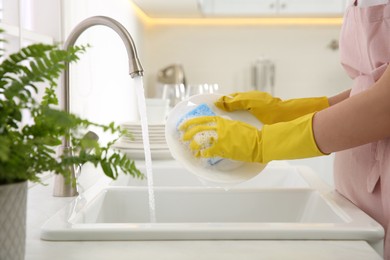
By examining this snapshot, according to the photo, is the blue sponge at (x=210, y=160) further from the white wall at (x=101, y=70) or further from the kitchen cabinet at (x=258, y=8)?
the kitchen cabinet at (x=258, y=8)

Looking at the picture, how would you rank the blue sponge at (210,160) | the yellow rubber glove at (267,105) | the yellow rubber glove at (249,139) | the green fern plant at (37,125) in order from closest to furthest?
the green fern plant at (37,125) → the yellow rubber glove at (249,139) → the blue sponge at (210,160) → the yellow rubber glove at (267,105)

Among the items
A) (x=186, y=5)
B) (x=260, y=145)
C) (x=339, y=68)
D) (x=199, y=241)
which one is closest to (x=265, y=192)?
(x=260, y=145)

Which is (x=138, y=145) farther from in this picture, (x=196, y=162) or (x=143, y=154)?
(x=196, y=162)

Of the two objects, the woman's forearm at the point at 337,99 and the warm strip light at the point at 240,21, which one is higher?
the warm strip light at the point at 240,21

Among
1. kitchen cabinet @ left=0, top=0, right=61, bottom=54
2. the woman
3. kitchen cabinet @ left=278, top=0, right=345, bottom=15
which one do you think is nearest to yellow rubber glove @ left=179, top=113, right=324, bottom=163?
the woman

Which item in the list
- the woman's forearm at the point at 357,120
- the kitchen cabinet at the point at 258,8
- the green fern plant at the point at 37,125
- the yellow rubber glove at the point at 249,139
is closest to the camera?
the green fern plant at the point at 37,125

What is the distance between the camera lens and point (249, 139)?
1103 mm

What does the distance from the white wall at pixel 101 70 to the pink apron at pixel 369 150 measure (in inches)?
35.0

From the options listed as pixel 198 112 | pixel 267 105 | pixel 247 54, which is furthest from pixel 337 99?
pixel 247 54

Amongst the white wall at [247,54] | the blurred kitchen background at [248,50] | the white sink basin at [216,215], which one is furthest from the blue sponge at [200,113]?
the white wall at [247,54]

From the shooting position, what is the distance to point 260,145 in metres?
1.10

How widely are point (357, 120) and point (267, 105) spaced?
395 millimetres

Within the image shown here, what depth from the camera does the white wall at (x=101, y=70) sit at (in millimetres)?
1768

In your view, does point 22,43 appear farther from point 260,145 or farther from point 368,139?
point 368,139
